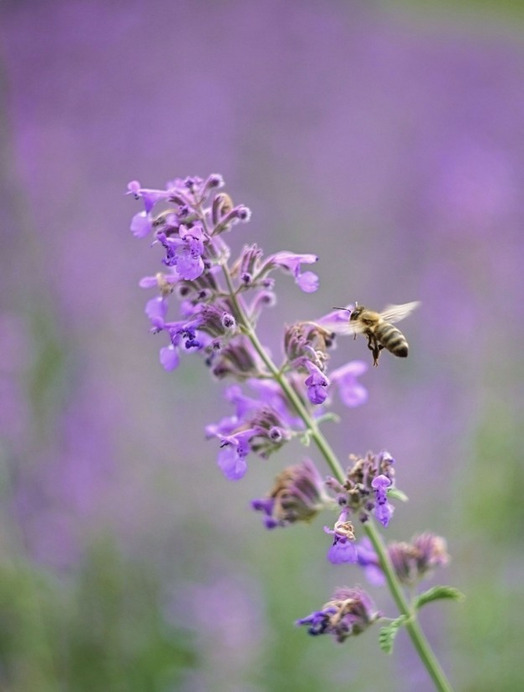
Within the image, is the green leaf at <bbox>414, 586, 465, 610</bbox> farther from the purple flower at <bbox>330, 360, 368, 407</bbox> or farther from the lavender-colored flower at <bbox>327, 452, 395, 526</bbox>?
the purple flower at <bbox>330, 360, 368, 407</bbox>

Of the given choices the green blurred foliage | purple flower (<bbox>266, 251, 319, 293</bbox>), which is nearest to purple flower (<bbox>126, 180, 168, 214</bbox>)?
purple flower (<bbox>266, 251, 319, 293</bbox>)

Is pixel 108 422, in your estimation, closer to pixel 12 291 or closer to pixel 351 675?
pixel 12 291

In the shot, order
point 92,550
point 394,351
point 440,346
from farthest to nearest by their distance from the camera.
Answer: point 440,346, point 92,550, point 394,351

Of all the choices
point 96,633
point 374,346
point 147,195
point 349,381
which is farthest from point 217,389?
point 147,195

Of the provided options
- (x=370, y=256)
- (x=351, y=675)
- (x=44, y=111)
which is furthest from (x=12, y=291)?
(x=44, y=111)

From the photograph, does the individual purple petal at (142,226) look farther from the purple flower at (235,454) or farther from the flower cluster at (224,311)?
the purple flower at (235,454)

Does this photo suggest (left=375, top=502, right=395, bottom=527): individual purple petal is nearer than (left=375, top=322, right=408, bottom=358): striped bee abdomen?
Yes
